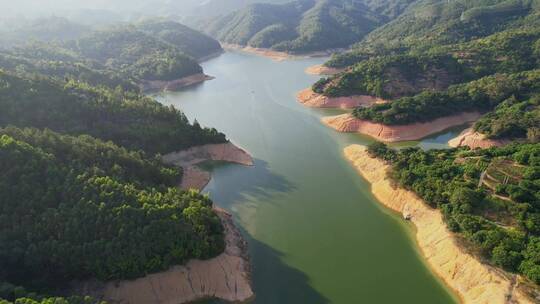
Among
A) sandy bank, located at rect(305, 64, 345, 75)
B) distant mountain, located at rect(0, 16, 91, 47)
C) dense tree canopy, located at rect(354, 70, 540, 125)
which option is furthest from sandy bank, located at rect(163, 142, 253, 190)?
distant mountain, located at rect(0, 16, 91, 47)

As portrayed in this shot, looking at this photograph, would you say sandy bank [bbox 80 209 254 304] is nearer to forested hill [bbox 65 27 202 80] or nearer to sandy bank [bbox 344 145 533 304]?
sandy bank [bbox 344 145 533 304]

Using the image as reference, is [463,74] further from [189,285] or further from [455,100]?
[189,285]

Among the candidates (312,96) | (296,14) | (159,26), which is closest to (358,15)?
(296,14)

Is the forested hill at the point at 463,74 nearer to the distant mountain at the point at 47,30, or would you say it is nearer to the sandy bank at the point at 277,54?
the sandy bank at the point at 277,54

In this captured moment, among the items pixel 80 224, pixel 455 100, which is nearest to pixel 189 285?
pixel 80 224

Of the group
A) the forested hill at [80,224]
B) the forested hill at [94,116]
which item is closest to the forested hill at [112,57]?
the forested hill at [94,116]

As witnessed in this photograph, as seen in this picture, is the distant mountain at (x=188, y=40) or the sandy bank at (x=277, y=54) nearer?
the sandy bank at (x=277, y=54)
